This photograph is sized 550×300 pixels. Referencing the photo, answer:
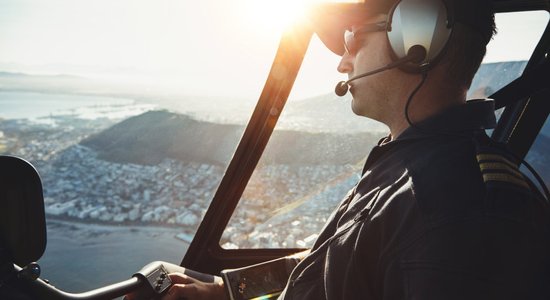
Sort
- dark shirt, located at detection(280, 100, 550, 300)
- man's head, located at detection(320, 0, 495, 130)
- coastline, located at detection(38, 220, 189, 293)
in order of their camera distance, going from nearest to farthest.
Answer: dark shirt, located at detection(280, 100, 550, 300)
man's head, located at detection(320, 0, 495, 130)
coastline, located at detection(38, 220, 189, 293)

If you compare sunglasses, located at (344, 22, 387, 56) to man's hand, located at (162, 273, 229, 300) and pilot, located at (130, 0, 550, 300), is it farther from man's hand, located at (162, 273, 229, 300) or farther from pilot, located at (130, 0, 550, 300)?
man's hand, located at (162, 273, 229, 300)

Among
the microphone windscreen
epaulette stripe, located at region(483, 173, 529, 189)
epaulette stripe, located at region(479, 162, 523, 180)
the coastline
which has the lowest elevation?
the coastline

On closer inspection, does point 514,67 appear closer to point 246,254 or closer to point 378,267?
point 378,267

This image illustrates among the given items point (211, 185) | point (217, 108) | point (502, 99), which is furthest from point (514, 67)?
point (211, 185)

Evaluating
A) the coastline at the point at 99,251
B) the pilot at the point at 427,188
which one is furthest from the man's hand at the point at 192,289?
the pilot at the point at 427,188

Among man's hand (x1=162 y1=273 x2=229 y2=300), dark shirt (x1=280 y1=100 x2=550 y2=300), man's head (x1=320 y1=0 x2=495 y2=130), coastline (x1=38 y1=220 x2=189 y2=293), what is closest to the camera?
dark shirt (x1=280 y1=100 x2=550 y2=300)

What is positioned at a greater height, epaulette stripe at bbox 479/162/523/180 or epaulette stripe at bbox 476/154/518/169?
epaulette stripe at bbox 476/154/518/169

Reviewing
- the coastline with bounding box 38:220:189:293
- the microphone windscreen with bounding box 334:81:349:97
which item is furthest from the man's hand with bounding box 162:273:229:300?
the microphone windscreen with bounding box 334:81:349:97

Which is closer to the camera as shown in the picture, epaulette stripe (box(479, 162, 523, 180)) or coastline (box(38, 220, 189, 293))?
epaulette stripe (box(479, 162, 523, 180))

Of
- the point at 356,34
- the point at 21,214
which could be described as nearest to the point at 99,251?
the point at 21,214
